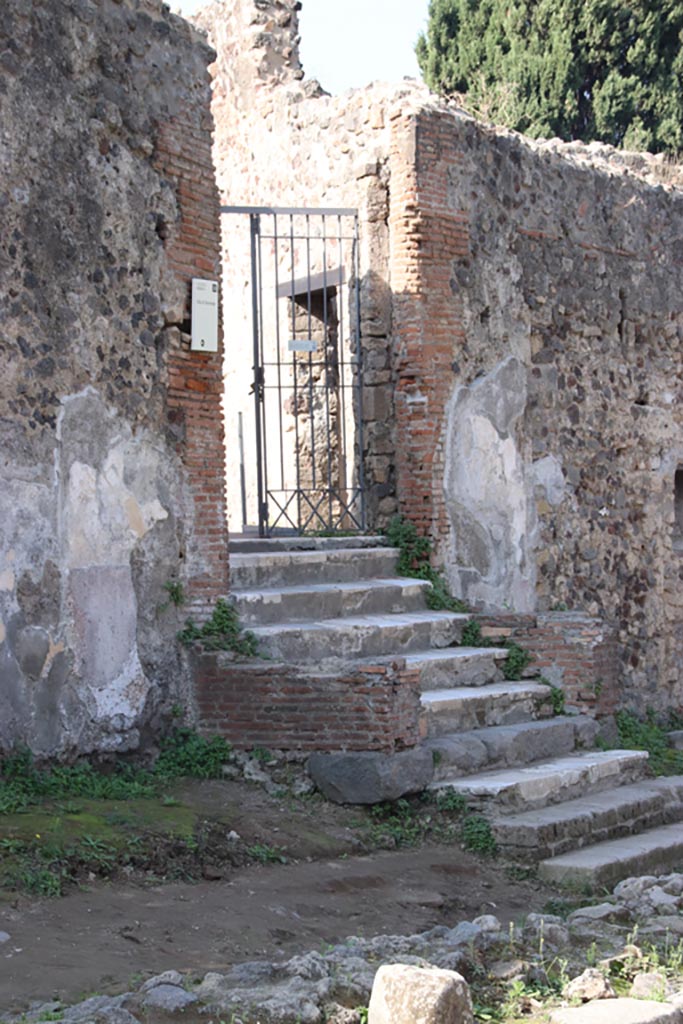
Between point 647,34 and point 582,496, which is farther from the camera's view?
point 647,34

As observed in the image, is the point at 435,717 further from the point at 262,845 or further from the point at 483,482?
the point at 483,482

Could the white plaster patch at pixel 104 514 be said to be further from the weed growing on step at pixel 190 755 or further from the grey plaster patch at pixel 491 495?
the grey plaster patch at pixel 491 495

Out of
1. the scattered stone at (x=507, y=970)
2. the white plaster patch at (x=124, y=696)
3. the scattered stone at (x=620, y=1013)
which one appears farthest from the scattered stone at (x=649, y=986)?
the white plaster patch at (x=124, y=696)

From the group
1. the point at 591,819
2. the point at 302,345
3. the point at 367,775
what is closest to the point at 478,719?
the point at 591,819

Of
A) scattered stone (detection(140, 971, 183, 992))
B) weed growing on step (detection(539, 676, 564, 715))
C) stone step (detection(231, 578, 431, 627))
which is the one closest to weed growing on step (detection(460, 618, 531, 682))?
weed growing on step (detection(539, 676, 564, 715))

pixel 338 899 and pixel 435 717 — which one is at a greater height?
pixel 435 717

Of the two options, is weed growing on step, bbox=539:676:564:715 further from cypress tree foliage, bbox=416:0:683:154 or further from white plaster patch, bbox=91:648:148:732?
cypress tree foliage, bbox=416:0:683:154

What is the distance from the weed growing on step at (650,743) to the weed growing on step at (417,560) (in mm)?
1622

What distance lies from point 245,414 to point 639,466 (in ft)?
12.1

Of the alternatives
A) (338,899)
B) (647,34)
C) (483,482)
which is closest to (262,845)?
(338,899)

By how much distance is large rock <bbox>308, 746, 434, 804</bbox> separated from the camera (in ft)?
25.5

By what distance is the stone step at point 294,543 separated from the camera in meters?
9.94

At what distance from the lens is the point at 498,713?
30.5 feet

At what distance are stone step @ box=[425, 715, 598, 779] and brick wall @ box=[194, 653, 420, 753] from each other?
420 millimetres
